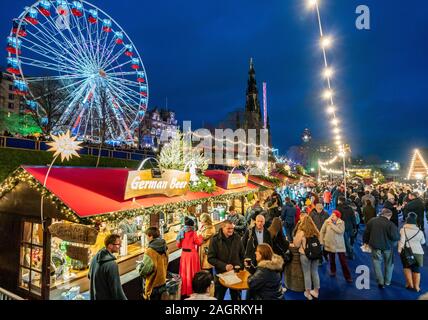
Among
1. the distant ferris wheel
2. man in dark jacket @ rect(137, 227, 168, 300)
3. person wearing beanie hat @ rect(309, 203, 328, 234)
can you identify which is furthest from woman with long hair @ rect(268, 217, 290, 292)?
the distant ferris wheel

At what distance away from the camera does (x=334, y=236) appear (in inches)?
246

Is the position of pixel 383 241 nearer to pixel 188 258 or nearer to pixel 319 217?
pixel 319 217

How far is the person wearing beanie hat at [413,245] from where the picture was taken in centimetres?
555

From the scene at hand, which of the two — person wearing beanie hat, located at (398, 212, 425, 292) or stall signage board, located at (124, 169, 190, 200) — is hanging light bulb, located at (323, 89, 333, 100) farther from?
stall signage board, located at (124, 169, 190, 200)

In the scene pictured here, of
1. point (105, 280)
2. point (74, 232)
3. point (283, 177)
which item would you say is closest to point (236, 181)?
point (74, 232)

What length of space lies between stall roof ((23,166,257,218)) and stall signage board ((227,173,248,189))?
5.04 m

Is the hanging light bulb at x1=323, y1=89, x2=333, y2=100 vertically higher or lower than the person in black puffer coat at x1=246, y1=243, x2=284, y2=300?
higher

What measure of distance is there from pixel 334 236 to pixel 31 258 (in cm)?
692

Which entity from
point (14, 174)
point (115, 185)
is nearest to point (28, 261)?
point (14, 174)

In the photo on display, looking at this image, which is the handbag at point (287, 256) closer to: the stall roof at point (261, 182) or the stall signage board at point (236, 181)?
the stall signage board at point (236, 181)

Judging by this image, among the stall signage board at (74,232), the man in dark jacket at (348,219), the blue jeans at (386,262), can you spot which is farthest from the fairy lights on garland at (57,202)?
the man in dark jacket at (348,219)

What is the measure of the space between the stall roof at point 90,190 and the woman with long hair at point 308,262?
3730 mm

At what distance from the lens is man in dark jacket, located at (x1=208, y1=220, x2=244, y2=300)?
4.54m
